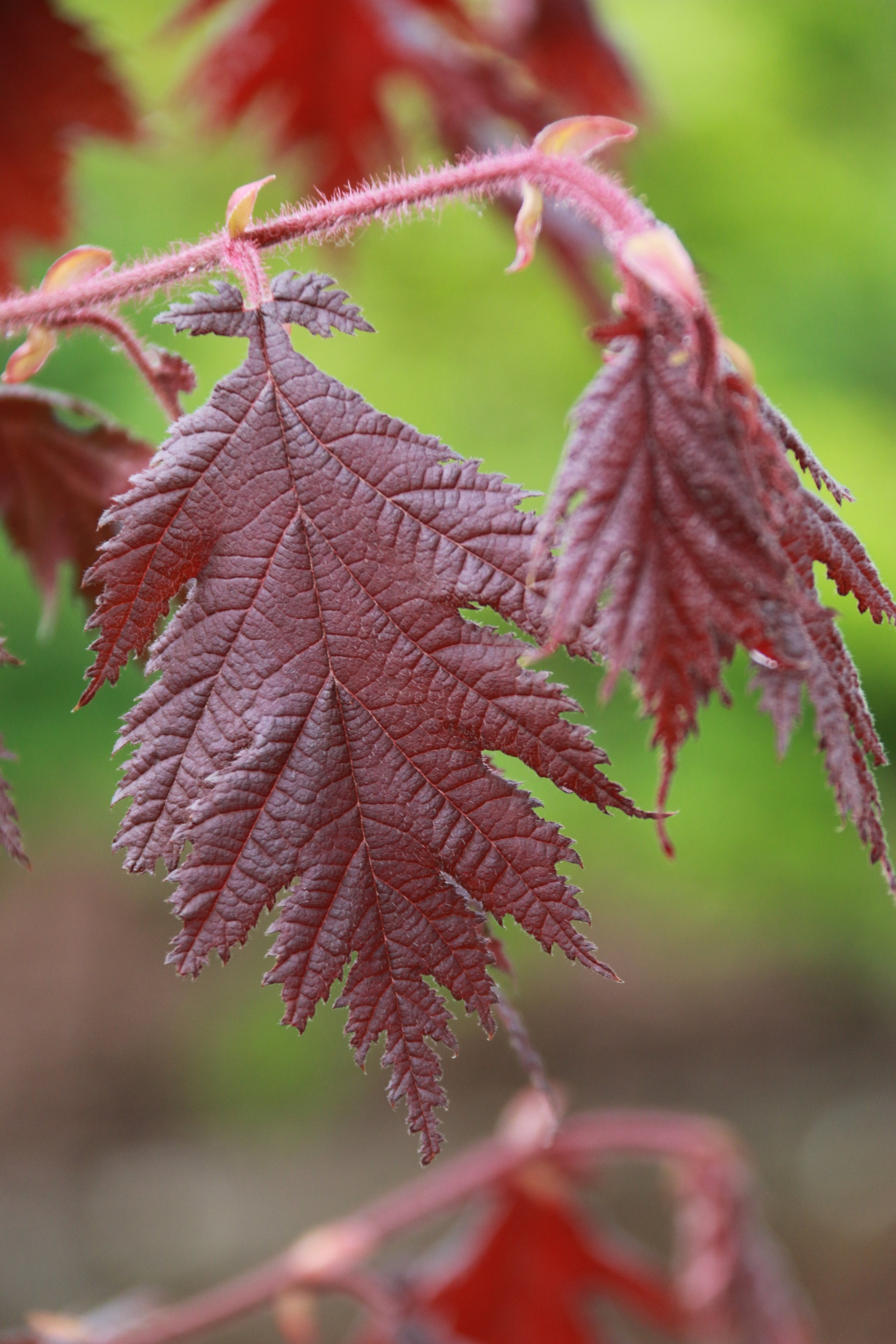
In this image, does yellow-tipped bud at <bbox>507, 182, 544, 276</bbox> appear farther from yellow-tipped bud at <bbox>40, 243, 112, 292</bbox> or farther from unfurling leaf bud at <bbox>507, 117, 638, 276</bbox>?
yellow-tipped bud at <bbox>40, 243, 112, 292</bbox>

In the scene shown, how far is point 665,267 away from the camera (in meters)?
0.29

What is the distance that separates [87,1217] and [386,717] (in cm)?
285

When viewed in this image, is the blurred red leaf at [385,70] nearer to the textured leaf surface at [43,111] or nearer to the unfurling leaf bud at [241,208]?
the textured leaf surface at [43,111]

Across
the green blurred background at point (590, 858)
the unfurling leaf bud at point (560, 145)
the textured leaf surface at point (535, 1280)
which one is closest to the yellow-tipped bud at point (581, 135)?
the unfurling leaf bud at point (560, 145)

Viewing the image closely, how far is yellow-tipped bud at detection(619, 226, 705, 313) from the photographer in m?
0.29

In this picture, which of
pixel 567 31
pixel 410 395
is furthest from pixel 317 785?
pixel 410 395

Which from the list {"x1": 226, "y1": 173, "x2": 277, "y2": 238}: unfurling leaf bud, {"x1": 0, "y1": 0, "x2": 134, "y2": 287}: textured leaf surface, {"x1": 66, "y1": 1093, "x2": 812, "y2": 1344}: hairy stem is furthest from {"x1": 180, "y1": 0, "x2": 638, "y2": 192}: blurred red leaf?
{"x1": 66, "y1": 1093, "x2": 812, "y2": 1344}: hairy stem

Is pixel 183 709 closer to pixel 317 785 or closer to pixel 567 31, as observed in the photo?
pixel 317 785

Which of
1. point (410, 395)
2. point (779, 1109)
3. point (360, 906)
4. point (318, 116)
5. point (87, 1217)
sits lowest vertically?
point (87, 1217)

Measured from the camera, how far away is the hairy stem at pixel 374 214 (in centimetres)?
33

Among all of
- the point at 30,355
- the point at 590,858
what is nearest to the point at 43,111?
the point at 30,355

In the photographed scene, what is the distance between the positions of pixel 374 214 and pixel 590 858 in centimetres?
303

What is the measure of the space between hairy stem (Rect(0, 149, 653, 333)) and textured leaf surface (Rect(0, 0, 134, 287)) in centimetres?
53

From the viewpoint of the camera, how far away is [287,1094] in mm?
3104
